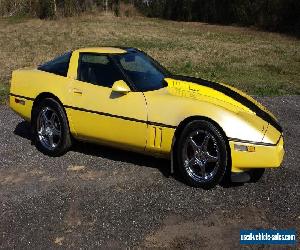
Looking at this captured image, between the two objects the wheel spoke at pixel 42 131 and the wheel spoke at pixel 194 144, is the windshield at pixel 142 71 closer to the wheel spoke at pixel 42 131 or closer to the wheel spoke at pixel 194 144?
the wheel spoke at pixel 194 144

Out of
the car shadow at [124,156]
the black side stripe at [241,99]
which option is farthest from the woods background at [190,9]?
the car shadow at [124,156]

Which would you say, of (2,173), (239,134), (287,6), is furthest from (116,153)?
(287,6)

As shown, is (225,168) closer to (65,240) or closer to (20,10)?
(65,240)

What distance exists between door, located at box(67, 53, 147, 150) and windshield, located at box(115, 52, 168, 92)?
0.15 meters

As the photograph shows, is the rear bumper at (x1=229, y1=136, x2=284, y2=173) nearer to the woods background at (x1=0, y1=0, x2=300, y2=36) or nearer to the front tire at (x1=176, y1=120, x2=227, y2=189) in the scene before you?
the front tire at (x1=176, y1=120, x2=227, y2=189)

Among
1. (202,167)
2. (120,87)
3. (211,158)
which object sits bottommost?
(202,167)

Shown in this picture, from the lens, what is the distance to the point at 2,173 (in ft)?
18.8

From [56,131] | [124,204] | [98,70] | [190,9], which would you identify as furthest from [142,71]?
[190,9]

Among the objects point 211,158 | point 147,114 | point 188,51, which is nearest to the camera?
point 211,158

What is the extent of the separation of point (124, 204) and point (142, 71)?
204cm

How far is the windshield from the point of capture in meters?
5.67

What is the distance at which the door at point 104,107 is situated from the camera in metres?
5.42

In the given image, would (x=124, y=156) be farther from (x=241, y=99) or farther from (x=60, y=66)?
(x=241, y=99)

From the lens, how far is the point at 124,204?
4.79 meters
